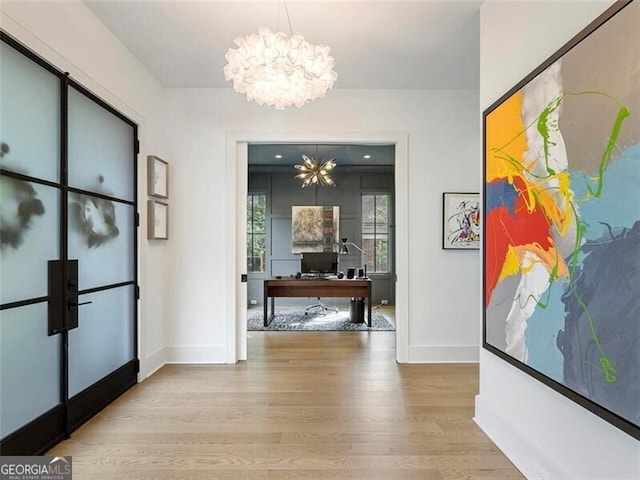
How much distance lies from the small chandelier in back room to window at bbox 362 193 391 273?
5.54 m

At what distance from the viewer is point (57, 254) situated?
7.07 feet

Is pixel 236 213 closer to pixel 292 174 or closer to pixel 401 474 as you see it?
pixel 401 474

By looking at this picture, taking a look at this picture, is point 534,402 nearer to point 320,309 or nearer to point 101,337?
point 101,337

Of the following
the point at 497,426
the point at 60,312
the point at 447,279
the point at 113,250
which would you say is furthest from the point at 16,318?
the point at 447,279

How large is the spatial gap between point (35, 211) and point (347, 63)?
2.65 meters

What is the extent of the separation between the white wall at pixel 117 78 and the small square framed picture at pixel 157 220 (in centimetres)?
6

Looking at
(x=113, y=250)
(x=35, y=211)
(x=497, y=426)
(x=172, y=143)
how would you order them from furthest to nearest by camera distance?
1. (x=172, y=143)
2. (x=113, y=250)
3. (x=497, y=426)
4. (x=35, y=211)

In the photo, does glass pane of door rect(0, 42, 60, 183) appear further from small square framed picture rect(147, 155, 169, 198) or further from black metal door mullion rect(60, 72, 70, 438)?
small square framed picture rect(147, 155, 169, 198)

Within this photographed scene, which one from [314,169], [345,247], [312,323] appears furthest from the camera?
[345,247]

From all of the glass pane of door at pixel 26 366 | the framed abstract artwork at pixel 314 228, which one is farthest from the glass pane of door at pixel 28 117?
the framed abstract artwork at pixel 314 228

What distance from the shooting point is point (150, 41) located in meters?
2.81

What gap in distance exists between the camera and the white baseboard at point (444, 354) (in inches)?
143

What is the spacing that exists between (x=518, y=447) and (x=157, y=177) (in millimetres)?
3491

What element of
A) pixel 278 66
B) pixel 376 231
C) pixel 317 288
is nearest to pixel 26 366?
pixel 278 66
